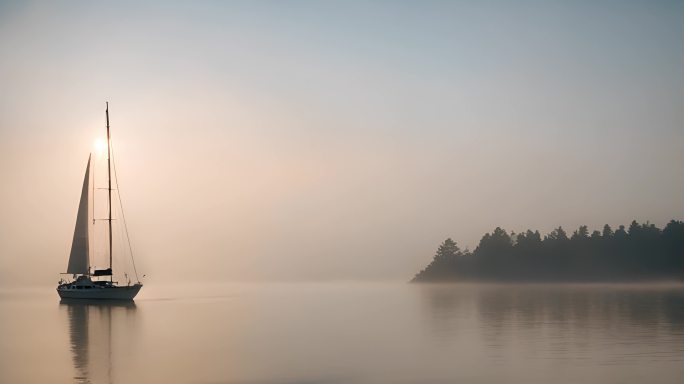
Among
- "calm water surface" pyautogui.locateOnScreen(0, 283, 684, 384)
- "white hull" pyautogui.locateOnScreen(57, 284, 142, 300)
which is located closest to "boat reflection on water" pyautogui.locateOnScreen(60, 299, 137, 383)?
"calm water surface" pyautogui.locateOnScreen(0, 283, 684, 384)

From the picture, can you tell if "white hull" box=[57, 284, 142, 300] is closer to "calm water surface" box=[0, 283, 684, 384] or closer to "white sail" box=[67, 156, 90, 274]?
"white sail" box=[67, 156, 90, 274]

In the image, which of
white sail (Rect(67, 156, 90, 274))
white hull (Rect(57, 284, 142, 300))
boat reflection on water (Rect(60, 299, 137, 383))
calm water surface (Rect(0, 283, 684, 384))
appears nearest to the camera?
calm water surface (Rect(0, 283, 684, 384))

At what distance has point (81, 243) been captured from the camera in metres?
126

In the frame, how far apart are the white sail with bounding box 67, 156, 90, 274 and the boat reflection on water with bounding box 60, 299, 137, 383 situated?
24832 mm

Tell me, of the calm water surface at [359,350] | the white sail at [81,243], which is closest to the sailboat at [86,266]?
the white sail at [81,243]

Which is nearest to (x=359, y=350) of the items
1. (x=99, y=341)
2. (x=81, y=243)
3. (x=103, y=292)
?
(x=99, y=341)

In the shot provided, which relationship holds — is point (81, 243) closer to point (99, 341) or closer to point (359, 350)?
point (99, 341)

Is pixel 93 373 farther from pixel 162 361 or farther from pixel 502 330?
pixel 502 330

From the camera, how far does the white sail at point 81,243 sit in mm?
125875

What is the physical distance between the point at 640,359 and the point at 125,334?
4462 cm

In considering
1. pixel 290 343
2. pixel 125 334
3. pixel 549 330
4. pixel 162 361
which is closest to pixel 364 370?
pixel 162 361

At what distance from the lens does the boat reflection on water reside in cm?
4206

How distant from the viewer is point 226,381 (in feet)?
130

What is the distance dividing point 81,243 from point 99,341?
69689 millimetres
